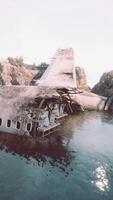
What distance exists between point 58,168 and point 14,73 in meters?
93.5

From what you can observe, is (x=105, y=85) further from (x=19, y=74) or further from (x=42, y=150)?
(x=42, y=150)

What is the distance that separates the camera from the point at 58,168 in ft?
111

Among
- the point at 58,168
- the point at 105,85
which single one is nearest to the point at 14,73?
the point at 105,85

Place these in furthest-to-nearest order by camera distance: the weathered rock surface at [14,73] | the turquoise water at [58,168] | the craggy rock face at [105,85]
Result: the craggy rock face at [105,85], the weathered rock surface at [14,73], the turquoise water at [58,168]

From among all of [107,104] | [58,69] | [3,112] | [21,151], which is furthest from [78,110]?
[21,151]

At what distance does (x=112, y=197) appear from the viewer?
27.2 metres

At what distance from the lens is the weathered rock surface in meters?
116

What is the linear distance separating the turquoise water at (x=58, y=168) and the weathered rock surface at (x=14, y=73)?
236 ft

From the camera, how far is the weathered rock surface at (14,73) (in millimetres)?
116344

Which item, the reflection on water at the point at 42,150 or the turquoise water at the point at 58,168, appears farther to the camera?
the reflection on water at the point at 42,150

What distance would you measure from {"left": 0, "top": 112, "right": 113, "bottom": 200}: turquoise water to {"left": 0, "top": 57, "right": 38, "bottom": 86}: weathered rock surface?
72.0m

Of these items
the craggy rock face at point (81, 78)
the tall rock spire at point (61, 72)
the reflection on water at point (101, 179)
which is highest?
the tall rock spire at point (61, 72)

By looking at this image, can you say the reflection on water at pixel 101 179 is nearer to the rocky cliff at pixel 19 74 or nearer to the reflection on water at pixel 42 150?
the reflection on water at pixel 42 150

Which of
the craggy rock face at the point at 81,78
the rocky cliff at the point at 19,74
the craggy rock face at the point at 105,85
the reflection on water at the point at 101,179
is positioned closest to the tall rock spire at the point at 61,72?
the reflection on water at the point at 101,179
